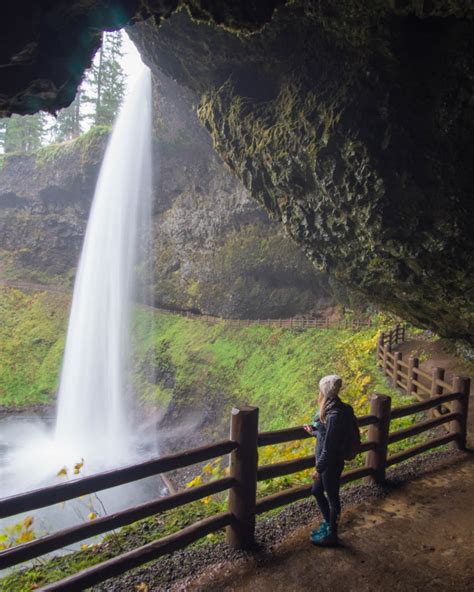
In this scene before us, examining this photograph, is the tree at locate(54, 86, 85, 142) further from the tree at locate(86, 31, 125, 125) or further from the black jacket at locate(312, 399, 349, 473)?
the black jacket at locate(312, 399, 349, 473)

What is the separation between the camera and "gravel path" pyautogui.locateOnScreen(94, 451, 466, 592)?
3.73 meters

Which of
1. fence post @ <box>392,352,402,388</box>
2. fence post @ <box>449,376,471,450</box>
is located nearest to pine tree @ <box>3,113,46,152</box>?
fence post @ <box>392,352,402,388</box>

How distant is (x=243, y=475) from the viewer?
420cm

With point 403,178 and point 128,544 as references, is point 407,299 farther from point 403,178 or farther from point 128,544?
point 128,544

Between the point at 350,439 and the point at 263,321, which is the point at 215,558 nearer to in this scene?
the point at 350,439

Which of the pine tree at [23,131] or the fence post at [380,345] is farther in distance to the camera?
the pine tree at [23,131]

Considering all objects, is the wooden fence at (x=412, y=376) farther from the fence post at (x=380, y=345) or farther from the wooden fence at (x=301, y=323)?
the wooden fence at (x=301, y=323)

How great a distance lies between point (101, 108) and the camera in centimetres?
3312

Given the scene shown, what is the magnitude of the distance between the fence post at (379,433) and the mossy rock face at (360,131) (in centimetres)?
338

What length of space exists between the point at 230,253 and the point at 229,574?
19.9 m

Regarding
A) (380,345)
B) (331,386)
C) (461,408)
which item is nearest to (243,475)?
(331,386)

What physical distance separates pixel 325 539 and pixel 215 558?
115cm

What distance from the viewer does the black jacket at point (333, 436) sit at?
153 inches

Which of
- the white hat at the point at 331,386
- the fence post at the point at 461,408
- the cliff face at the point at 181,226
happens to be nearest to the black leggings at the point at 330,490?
the white hat at the point at 331,386
